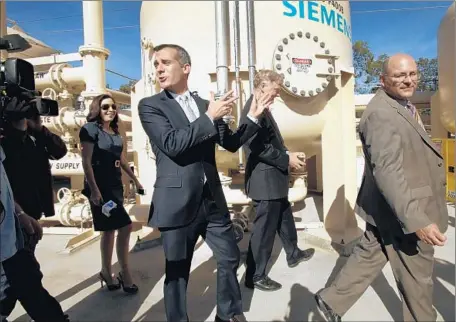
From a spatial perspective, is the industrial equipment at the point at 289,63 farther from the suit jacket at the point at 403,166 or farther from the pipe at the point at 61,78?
the pipe at the point at 61,78

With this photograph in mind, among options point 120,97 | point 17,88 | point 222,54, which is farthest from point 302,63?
point 120,97

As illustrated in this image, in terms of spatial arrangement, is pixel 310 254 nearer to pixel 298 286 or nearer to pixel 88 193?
pixel 298 286

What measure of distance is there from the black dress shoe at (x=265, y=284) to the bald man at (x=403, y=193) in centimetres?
64

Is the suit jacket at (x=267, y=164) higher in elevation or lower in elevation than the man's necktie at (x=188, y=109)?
lower

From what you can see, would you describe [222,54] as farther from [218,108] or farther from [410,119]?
[410,119]

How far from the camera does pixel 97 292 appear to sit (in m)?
2.39

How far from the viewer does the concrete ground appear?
2.02m

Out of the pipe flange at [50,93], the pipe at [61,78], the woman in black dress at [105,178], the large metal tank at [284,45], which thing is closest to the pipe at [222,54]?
the large metal tank at [284,45]

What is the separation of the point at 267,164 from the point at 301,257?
0.90 metres

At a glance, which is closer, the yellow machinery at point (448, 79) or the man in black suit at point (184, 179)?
the man in black suit at point (184, 179)

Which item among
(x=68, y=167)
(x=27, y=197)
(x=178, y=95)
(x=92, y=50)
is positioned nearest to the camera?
(x=178, y=95)

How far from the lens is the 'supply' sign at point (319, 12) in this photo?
9.54ft

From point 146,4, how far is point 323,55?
175 cm

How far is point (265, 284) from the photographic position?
2312 mm
